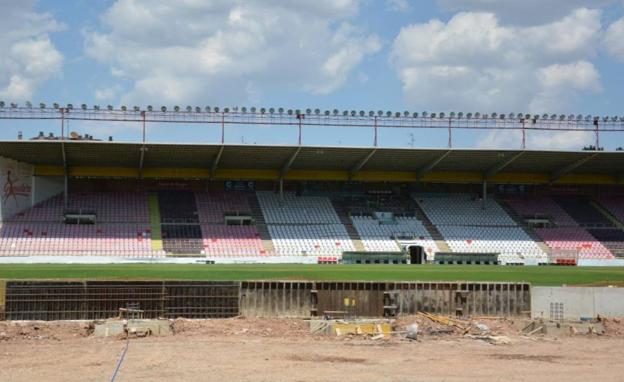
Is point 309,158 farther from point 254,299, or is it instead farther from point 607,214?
point 254,299

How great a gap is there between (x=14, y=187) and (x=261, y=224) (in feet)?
74.7

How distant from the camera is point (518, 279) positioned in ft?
180

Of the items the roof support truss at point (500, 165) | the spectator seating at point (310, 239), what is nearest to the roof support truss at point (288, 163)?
the spectator seating at point (310, 239)

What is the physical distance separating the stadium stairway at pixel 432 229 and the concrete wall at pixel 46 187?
35.0m

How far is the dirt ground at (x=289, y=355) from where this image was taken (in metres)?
25.7

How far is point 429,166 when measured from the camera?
87.7 meters

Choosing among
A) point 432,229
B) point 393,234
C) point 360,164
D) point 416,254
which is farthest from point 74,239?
point 432,229

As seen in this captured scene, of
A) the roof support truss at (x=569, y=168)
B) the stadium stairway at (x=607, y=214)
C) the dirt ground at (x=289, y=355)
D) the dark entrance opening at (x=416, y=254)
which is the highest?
the roof support truss at (x=569, y=168)

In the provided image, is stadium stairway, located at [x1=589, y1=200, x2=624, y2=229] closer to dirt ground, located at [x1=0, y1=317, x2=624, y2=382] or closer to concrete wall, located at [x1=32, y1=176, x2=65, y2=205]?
concrete wall, located at [x1=32, y1=176, x2=65, y2=205]

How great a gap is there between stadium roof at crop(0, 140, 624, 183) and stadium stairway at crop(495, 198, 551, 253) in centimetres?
386

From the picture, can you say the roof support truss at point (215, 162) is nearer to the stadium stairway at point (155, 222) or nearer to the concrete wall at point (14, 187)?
the stadium stairway at point (155, 222)

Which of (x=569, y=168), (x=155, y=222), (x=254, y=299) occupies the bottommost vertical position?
(x=254, y=299)

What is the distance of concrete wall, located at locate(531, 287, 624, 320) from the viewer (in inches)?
1571

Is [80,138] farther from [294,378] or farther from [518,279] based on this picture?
[294,378]
